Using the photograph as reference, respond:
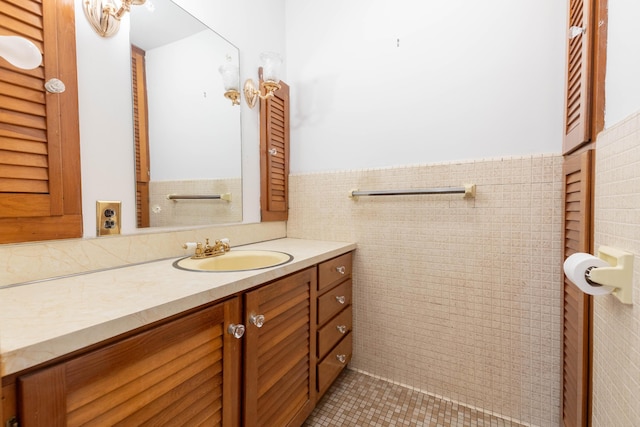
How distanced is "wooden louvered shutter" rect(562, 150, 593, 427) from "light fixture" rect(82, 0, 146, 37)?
154 cm

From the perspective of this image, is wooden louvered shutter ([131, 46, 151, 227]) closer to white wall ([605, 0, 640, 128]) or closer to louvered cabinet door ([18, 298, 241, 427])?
louvered cabinet door ([18, 298, 241, 427])

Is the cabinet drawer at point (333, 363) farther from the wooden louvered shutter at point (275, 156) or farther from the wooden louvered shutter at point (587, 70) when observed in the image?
the wooden louvered shutter at point (587, 70)

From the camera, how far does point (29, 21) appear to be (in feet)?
2.61

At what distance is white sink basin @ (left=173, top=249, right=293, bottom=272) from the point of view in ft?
3.90

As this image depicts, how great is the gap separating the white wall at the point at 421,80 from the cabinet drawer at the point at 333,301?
2.29 feet

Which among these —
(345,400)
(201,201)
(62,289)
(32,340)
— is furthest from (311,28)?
(345,400)

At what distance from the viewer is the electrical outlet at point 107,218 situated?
970 millimetres

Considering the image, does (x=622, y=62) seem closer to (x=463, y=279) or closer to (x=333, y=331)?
(x=463, y=279)

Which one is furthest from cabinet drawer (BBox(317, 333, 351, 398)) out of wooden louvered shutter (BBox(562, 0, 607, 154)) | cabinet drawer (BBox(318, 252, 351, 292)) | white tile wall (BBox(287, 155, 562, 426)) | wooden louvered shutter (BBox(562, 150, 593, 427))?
wooden louvered shutter (BBox(562, 0, 607, 154))

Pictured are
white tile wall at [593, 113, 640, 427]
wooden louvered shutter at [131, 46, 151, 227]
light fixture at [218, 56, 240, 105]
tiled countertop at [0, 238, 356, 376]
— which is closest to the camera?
tiled countertop at [0, 238, 356, 376]

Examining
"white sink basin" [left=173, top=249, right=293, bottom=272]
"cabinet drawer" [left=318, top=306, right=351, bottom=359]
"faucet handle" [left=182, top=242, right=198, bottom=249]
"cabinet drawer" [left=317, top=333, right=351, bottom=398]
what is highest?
"faucet handle" [left=182, top=242, right=198, bottom=249]

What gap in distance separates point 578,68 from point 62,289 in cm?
170

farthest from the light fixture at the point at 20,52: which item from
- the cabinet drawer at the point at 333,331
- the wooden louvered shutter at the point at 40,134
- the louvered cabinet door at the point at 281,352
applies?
the cabinet drawer at the point at 333,331

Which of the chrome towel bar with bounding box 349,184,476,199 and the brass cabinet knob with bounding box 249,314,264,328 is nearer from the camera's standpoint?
the brass cabinet knob with bounding box 249,314,264,328
